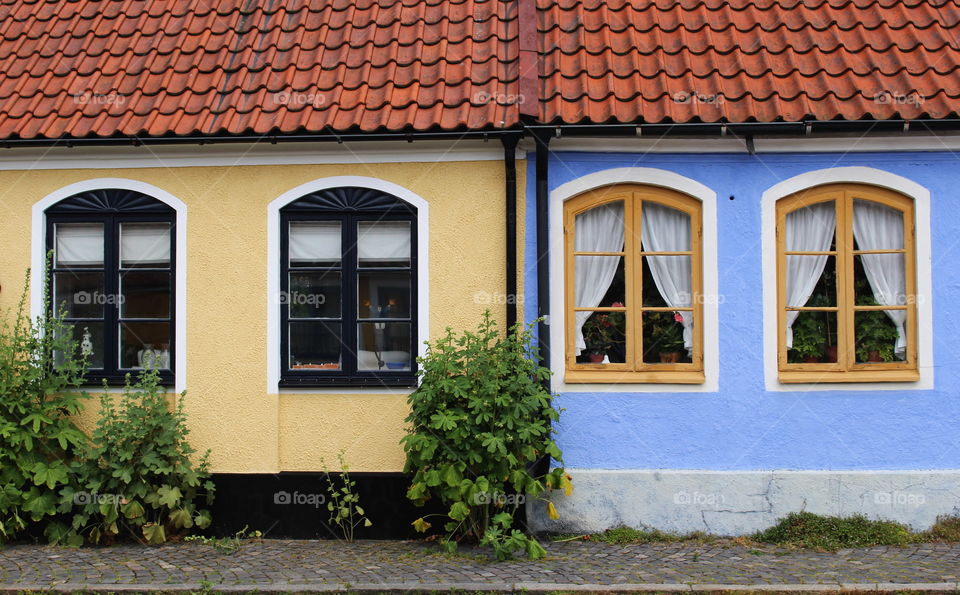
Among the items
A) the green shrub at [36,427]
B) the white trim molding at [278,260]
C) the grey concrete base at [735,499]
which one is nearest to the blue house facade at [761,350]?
the grey concrete base at [735,499]

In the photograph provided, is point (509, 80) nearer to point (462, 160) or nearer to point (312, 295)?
point (462, 160)

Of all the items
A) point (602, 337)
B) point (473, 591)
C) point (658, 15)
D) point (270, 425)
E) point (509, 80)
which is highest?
point (658, 15)

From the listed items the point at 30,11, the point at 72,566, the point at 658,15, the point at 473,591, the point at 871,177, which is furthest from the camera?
the point at 30,11

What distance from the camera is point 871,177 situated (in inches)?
291

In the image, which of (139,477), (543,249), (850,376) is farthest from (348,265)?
(850,376)

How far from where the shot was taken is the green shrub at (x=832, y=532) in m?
7.04

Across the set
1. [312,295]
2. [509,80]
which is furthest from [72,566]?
[509,80]

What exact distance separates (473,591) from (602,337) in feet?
8.44

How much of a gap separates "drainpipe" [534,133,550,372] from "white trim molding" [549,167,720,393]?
11 centimetres

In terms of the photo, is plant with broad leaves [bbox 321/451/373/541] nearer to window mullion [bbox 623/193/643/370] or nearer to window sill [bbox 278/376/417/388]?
window sill [bbox 278/376/417/388]

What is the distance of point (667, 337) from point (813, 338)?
1.26 m

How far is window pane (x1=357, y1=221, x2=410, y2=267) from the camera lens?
768cm

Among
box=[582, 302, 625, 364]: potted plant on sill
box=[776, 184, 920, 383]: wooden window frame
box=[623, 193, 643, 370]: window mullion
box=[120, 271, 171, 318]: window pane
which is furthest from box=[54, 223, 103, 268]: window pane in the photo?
box=[776, 184, 920, 383]: wooden window frame

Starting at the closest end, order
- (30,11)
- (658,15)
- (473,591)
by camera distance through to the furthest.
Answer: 1. (473,591)
2. (658,15)
3. (30,11)
